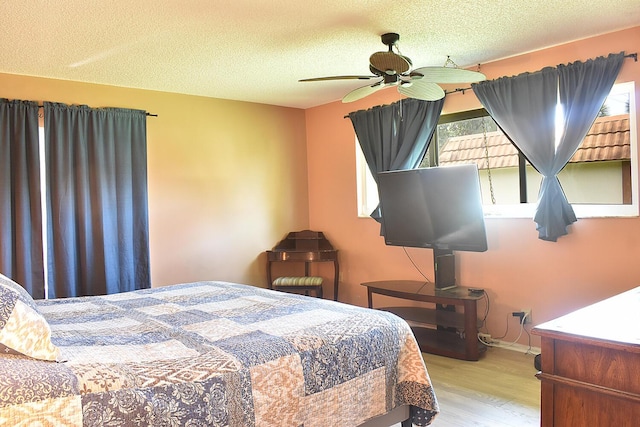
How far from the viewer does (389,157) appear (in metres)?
4.82

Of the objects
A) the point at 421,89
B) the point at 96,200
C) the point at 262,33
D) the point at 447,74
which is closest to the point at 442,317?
the point at 421,89

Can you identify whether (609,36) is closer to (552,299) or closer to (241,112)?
(552,299)

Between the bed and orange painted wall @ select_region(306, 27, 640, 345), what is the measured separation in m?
1.92

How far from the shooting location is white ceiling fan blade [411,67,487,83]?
3.07 metres

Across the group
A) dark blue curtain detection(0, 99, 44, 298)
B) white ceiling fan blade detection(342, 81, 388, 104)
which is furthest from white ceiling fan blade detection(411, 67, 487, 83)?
dark blue curtain detection(0, 99, 44, 298)

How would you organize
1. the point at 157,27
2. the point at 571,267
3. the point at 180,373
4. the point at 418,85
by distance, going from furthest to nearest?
the point at 571,267 → the point at 418,85 → the point at 157,27 → the point at 180,373

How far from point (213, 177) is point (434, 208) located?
232 centimetres

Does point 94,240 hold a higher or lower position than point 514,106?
lower

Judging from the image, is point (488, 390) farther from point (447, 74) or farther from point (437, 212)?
point (447, 74)

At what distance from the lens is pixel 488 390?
10.4 feet

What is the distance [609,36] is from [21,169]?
4618 millimetres

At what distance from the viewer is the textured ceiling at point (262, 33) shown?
2.87m

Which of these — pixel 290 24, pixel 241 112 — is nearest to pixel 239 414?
pixel 290 24

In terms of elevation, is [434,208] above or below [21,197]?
below
